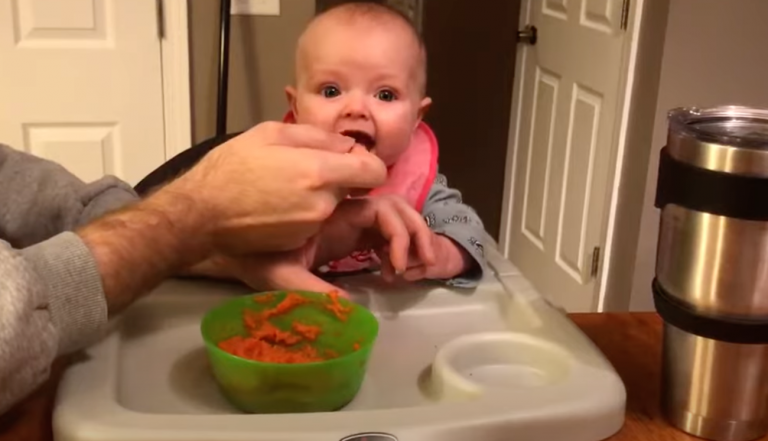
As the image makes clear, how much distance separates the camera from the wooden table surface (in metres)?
0.69

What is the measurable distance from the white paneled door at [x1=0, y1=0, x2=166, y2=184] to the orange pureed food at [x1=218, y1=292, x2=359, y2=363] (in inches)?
74.9

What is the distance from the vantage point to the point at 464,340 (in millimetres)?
799

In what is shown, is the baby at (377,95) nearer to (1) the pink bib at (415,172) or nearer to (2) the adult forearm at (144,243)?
(1) the pink bib at (415,172)

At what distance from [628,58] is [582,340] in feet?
5.69

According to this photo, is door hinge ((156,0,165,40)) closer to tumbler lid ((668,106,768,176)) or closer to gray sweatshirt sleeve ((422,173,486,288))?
gray sweatshirt sleeve ((422,173,486,288))

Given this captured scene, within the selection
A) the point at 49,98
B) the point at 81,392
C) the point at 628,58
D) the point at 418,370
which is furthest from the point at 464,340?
the point at 49,98

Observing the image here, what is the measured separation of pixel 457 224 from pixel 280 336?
0.31 meters

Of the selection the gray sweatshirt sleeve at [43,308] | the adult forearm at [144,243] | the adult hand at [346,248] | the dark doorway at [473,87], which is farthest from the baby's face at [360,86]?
the dark doorway at [473,87]

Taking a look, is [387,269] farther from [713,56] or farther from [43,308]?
[713,56]

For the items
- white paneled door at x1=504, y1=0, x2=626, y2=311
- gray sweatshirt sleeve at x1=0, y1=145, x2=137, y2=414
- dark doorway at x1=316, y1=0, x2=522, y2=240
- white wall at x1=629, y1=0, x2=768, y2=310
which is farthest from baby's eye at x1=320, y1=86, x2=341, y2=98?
dark doorway at x1=316, y1=0, x2=522, y2=240

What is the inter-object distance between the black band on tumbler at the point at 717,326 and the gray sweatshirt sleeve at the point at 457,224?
0.27 meters

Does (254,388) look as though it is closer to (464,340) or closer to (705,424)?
(464,340)

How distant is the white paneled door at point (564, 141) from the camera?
2.52 meters

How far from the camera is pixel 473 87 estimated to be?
3305 millimetres
